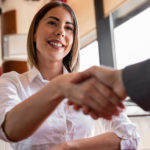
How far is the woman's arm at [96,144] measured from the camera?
99 cm

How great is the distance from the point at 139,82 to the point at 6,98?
61cm

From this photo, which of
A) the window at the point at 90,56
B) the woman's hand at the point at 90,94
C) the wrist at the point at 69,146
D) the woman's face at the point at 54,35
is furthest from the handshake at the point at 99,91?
the window at the point at 90,56

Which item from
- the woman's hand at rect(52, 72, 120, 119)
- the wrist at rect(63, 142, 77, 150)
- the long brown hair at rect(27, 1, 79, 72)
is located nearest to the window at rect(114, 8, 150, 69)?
the long brown hair at rect(27, 1, 79, 72)

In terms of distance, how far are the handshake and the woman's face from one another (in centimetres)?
53

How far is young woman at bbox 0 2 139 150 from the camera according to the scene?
79 cm

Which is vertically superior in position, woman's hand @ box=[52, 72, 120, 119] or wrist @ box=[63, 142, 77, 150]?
woman's hand @ box=[52, 72, 120, 119]

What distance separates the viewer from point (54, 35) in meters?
1.31

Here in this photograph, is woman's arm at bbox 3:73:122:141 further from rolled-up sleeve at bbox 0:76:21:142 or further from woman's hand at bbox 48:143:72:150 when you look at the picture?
woman's hand at bbox 48:143:72:150

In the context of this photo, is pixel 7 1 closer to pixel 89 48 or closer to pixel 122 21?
pixel 89 48

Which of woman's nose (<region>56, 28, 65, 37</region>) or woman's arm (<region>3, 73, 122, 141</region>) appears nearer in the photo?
woman's arm (<region>3, 73, 122, 141</region>)

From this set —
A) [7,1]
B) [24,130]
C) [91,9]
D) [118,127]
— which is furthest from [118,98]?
[7,1]

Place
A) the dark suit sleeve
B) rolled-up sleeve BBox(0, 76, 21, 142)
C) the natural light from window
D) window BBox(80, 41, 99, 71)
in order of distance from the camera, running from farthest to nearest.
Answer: window BBox(80, 41, 99, 71)
the natural light from window
rolled-up sleeve BBox(0, 76, 21, 142)
the dark suit sleeve

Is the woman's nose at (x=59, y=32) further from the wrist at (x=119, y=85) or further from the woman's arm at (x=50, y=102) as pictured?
the wrist at (x=119, y=85)

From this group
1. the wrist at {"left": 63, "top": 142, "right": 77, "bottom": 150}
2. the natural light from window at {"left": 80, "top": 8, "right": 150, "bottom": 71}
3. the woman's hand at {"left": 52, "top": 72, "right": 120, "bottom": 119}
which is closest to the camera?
the woman's hand at {"left": 52, "top": 72, "right": 120, "bottom": 119}
